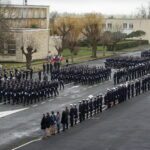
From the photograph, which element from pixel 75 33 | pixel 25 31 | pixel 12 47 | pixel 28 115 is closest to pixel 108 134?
pixel 28 115

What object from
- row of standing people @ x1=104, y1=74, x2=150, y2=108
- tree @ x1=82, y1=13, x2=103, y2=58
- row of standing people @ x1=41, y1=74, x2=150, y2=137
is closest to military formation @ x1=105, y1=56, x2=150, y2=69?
row of standing people @ x1=104, y1=74, x2=150, y2=108

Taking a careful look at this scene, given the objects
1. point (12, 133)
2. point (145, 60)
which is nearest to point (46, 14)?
point (145, 60)

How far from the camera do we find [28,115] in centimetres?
2731

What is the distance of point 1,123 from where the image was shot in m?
25.4

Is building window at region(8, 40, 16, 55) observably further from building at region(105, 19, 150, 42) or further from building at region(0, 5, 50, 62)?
building at region(105, 19, 150, 42)

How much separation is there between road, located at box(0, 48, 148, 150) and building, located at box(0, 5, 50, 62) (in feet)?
60.0

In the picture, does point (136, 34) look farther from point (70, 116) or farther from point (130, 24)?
point (70, 116)

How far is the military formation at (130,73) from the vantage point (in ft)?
132

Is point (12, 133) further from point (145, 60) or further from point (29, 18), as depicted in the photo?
point (29, 18)

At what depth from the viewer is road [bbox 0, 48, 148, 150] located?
22.4m

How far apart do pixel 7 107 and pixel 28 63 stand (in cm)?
1839

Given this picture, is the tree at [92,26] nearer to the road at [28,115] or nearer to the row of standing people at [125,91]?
the road at [28,115]

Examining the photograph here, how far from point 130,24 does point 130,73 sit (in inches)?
2233

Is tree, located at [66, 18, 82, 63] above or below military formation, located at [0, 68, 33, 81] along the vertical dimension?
above
